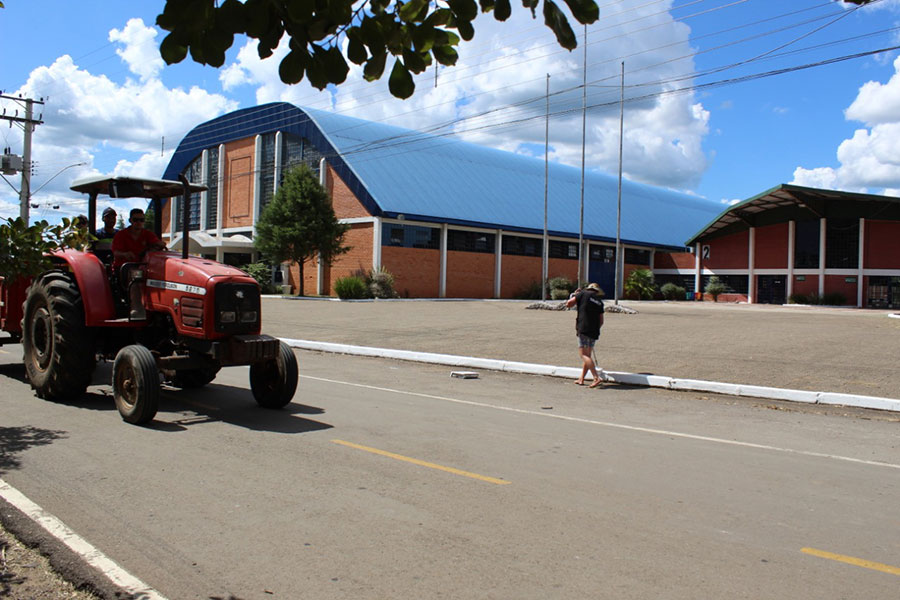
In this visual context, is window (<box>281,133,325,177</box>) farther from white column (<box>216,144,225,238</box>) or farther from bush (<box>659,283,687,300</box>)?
bush (<box>659,283,687,300</box>)

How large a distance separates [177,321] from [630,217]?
5915cm

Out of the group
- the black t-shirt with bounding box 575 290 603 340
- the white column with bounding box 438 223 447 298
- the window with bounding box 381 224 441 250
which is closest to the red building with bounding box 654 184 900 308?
the white column with bounding box 438 223 447 298

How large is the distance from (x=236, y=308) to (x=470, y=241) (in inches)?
1612

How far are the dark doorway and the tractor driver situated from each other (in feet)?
171

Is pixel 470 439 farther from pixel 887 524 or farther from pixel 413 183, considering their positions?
pixel 413 183

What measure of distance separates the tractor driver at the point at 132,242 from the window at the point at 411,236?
113 ft

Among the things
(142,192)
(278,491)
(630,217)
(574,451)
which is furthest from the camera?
(630,217)

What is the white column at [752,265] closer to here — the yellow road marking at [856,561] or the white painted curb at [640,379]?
the white painted curb at [640,379]

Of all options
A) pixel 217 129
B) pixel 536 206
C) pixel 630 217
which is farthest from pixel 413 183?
pixel 630 217

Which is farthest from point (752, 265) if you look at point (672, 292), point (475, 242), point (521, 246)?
point (475, 242)

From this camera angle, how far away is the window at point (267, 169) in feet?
164

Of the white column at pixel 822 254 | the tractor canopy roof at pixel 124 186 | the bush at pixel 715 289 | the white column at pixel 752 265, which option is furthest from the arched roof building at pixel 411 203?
the tractor canopy roof at pixel 124 186

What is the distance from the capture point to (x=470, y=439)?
24.7 ft

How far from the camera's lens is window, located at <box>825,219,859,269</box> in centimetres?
4856
